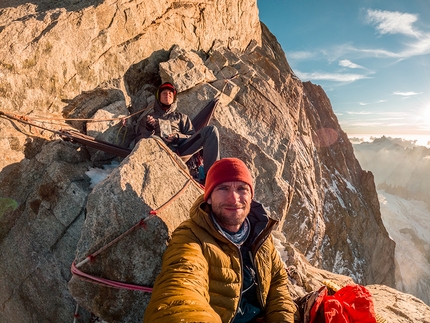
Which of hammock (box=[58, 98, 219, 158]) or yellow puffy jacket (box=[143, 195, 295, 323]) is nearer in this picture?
yellow puffy jacket (box=[143, 195, 295, 323])

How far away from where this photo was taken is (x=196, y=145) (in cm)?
625

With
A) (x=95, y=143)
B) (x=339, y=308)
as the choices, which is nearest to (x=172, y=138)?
(x=95, y=143)

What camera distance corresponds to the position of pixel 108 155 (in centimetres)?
687

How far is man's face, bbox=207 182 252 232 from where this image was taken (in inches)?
112

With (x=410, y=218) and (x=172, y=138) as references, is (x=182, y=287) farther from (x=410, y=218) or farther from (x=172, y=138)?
(x=410, y=218)

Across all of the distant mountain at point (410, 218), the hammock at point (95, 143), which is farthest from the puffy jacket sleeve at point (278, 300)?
the distant mountain at point (410, 218)

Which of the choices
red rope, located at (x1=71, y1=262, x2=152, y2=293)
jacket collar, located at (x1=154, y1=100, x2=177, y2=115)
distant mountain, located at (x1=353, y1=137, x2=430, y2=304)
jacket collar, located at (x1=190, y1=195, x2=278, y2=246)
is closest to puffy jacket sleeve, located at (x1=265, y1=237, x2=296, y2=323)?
jacket collar, located at (x1=190, y1=195, x2=278, y2=246)

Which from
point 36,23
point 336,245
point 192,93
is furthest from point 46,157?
point 336,245

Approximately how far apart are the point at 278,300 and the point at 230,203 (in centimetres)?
134

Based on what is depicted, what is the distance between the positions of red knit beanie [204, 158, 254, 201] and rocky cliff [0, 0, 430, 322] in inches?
42.4

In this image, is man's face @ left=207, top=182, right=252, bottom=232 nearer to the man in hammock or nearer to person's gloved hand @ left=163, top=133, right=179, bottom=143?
the man in hammock

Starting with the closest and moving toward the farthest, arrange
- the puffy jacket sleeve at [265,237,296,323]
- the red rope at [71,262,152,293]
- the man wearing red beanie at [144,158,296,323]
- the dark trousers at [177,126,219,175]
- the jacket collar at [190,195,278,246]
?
1. the man wearing red beanie at [144,158,296,323]
2. the jacket collar at [190,195,278,246]
3. the puffy jacket sleeve at [265,237,296,323]
4. the red rope at [71,262,152,293]
5. the dark trousers at [177,126,219,175]

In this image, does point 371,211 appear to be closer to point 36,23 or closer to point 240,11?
point 240,11

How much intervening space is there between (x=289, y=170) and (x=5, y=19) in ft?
40.0
